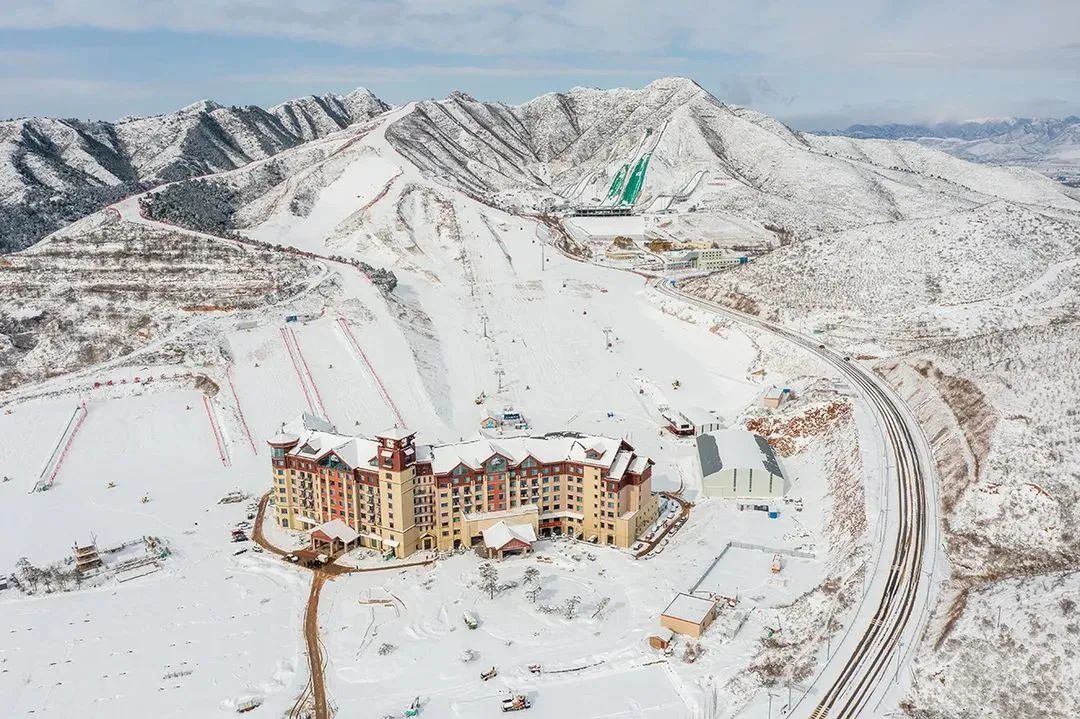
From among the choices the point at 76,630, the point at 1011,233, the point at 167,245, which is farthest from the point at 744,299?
the point at 76,630

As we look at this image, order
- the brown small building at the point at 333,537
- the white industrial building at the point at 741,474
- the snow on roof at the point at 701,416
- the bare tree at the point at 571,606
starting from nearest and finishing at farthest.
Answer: the bare tree at the point at 571,606
the brown small building at the point at 333,537
the white industrial building at the point at 741,474
the snow on roof at the point at 701,416

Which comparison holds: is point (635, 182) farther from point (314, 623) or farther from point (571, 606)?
point (314, 623)

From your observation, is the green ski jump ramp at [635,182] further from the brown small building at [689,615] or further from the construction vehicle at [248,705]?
the construction vehicle at [248,705]

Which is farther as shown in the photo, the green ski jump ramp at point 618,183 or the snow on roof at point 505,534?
the green ski jump ramp at point 618,183

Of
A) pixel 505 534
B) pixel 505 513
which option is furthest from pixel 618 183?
pixel 505 534

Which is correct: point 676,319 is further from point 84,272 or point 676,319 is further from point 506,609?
point 84,272

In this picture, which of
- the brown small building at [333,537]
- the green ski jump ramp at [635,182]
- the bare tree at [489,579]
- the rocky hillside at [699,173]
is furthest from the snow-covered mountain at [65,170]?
the bare tree at [489,579]

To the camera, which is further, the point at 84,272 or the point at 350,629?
the point at 84,272
